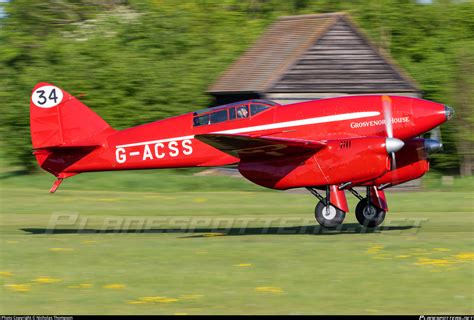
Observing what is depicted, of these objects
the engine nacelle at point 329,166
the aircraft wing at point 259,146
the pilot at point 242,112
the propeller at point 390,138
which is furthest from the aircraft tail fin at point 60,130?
the propeller at point 390,138

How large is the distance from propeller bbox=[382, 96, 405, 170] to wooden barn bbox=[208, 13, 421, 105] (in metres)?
12.4

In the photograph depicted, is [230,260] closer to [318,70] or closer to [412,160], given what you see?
[412,160]

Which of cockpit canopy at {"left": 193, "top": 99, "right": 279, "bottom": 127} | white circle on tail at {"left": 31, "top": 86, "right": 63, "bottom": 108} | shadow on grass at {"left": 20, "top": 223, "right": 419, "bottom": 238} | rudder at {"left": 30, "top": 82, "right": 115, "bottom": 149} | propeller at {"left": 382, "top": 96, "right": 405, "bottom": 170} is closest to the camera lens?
propeller at {"left": 382, "top": 96, "right": 405, "bottom": 170}

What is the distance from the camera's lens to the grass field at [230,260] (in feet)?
31.5

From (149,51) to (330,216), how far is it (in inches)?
747

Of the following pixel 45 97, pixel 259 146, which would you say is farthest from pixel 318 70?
pixel 259 146

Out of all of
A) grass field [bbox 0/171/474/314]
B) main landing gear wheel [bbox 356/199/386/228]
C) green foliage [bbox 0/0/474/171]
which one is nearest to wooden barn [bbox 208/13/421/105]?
green foliage [bbox 0/0/474/171]

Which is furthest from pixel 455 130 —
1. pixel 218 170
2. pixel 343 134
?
pixel 343 134

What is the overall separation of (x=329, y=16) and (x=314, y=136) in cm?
1569

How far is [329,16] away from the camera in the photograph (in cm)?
3041

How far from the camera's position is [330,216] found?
15.7 m

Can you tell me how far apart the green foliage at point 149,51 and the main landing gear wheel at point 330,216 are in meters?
15.3

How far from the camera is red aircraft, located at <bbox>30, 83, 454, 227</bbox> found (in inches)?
594

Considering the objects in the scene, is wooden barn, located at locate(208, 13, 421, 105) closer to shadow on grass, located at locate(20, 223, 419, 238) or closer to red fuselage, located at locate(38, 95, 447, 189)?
shadow on grass, located at locate(20, 223, 419, 238)
